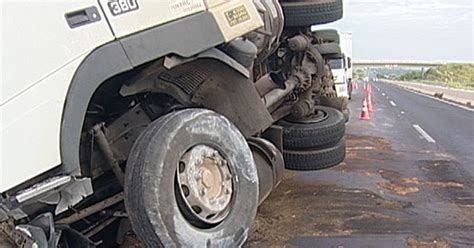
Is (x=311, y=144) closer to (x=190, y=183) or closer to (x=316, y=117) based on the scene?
(x=316, y=117)

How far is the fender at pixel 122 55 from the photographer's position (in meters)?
2.60

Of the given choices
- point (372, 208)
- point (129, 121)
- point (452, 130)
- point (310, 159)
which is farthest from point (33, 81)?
point (452, 130)

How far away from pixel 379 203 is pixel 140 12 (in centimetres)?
489

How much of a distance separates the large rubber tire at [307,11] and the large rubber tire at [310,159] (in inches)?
52.1

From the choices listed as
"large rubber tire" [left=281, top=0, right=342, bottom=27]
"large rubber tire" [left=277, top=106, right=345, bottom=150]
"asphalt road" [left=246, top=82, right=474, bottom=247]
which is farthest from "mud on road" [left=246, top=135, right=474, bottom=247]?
"large rubber tire" [left=281, top=0, right=342, bottom=27]

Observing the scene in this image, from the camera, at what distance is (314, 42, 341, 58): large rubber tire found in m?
6.74

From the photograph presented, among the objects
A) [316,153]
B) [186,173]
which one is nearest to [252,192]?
[186,173]

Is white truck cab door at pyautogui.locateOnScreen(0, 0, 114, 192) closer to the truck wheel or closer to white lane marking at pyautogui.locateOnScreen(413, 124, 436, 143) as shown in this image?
the truck wheel

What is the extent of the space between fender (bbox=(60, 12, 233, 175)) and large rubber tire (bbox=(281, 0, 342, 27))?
2.96m

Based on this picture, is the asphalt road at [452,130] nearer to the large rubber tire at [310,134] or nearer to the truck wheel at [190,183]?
the large rubber tire at [310,134]

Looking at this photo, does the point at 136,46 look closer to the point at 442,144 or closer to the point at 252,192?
the point at 252,192

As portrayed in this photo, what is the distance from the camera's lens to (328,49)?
6.82 metres

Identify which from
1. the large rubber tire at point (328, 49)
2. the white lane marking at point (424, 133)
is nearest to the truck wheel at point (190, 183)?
the large rubber tire at point (328, 49)

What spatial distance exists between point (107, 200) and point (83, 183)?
66 cm
